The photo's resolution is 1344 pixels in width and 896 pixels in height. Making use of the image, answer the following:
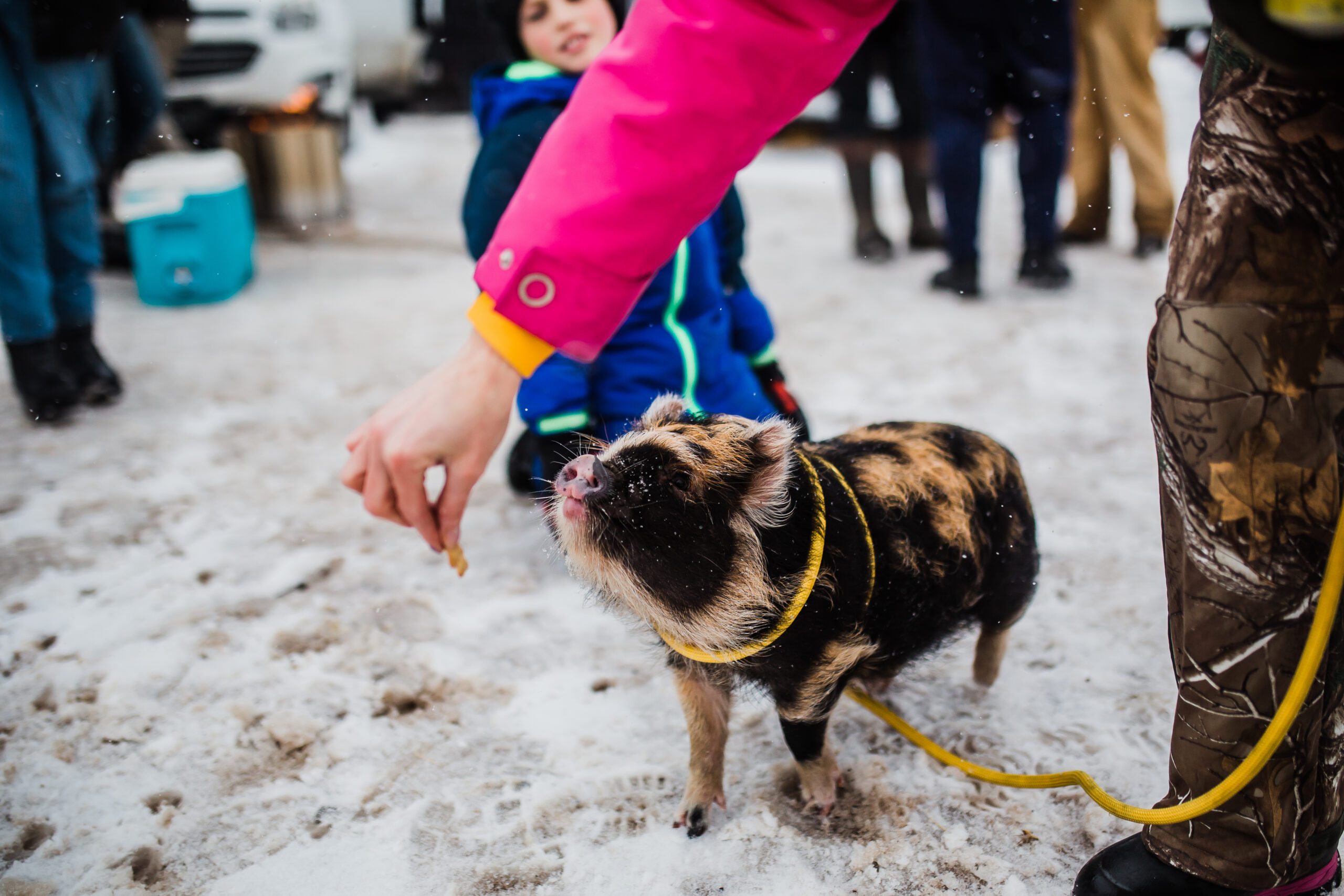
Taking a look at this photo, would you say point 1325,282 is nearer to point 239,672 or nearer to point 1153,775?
point 1153,775

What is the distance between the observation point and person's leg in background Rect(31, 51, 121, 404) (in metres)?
3.41

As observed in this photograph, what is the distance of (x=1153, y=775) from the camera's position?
179 cm

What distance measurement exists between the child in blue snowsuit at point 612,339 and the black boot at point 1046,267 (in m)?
3.00

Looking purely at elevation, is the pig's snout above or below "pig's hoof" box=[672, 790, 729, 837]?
above

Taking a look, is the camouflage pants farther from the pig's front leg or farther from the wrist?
the wrist

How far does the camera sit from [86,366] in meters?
3.79

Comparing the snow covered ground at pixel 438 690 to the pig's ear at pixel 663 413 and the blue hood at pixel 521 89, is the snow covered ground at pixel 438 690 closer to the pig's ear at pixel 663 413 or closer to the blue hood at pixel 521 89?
the pig's ear at pixel 663 413

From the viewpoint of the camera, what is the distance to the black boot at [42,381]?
3.49m

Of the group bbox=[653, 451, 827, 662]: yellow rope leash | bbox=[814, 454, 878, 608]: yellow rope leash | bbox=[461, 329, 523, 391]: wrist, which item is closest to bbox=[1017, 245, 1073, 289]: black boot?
bbox=[814, 454, 878, 608]: yellow rope leash

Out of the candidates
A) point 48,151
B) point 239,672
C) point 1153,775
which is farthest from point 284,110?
point 1153,775

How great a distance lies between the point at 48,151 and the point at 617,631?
287cm

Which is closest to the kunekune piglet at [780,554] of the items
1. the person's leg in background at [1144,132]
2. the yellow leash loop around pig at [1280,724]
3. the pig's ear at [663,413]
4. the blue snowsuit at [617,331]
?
the pig's ear at [663,413]

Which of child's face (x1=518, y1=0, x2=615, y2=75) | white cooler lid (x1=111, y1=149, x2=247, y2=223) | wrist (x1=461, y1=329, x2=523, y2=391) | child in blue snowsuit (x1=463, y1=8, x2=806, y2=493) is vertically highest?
child's face (x1=518, y1=0, x2=615, y2=75)

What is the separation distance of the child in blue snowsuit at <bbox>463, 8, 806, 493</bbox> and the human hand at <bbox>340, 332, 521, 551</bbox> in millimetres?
1130
